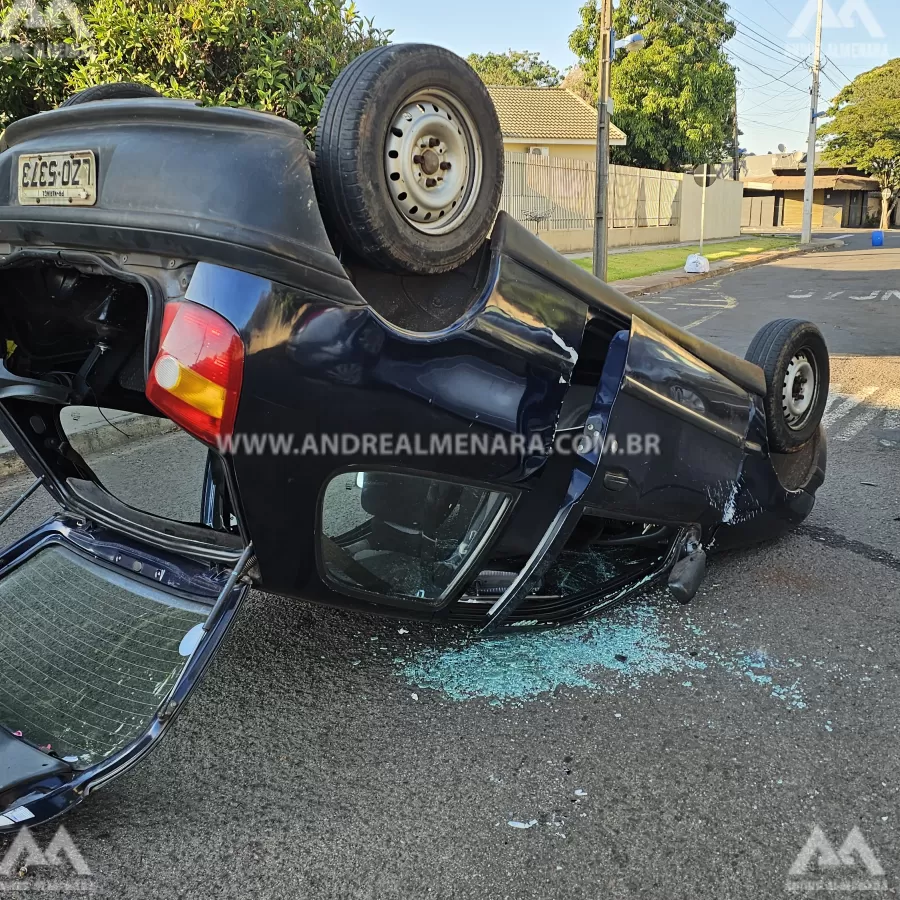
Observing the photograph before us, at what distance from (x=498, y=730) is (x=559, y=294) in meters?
1.35

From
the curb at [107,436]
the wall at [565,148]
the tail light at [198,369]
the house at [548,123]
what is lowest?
the curb at [107,436]

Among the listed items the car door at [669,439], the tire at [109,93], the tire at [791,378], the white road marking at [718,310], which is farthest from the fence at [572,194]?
the tire at [109,93]

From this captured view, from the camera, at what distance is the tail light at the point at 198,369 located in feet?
6.18

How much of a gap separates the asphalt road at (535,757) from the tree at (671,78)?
32075 millimetres

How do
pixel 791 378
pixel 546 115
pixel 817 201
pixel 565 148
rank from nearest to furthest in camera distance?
pixel 791 378 → pixel 565 148 → pixel 546 115 → pixel 817 201

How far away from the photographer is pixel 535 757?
7.80 feet

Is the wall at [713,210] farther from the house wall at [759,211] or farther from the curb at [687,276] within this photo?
the house wall at [759,211]

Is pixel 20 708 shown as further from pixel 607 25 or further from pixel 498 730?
pixel 607 25

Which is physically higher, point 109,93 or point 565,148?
point 565,148

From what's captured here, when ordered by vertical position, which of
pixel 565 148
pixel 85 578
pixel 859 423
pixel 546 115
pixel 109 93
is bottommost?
pixel 859 423

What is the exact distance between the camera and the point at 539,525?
2654mm
